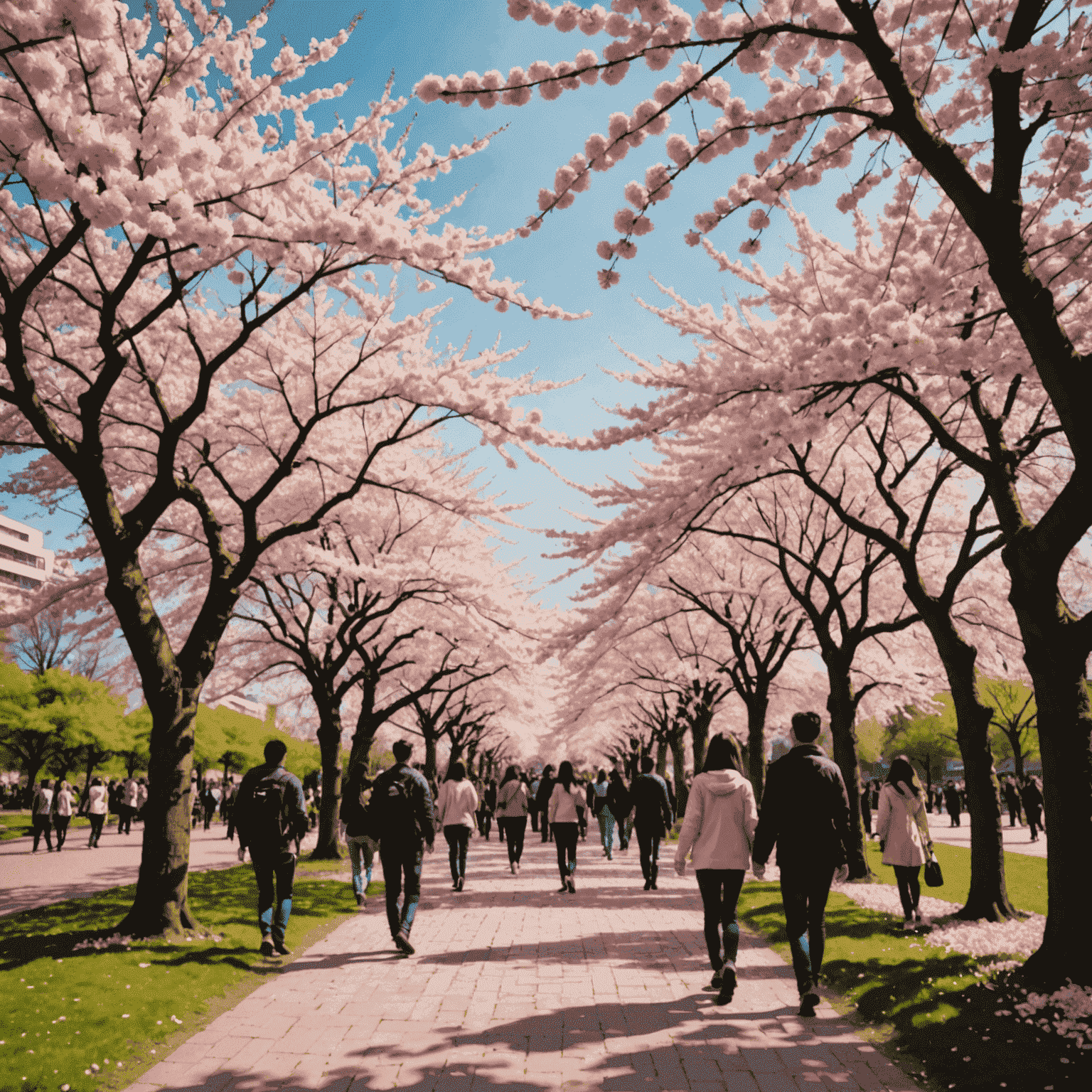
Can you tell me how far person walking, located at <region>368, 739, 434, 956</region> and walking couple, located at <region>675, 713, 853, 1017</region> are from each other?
2.69 metres

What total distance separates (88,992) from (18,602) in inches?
368

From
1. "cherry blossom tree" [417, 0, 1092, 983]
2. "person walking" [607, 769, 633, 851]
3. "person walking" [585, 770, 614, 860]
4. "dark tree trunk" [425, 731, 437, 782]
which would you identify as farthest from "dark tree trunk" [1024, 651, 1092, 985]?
"dark tree trunk" [425, 731, 437, 782]

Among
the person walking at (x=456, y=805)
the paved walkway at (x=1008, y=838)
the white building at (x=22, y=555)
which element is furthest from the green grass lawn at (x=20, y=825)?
the white building at (x=22, y=555)

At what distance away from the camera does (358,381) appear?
11.1 metres

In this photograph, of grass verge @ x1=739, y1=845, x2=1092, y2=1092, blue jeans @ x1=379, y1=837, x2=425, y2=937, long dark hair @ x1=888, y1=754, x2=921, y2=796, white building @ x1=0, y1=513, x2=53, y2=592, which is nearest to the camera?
grass verge @ x1=739, y1=845, x2=1092, y2=1092

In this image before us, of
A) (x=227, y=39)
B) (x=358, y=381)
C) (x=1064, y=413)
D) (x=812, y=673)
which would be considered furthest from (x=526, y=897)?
(x=812, y=673)

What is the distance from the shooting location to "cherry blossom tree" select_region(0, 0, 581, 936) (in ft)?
15.7

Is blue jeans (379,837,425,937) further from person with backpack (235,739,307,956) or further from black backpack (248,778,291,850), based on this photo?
black backpack (248,778,291,850)

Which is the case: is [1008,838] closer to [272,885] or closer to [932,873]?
[932,873]

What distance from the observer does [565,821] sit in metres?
11.4

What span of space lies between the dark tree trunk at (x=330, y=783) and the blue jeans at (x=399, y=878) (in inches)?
349

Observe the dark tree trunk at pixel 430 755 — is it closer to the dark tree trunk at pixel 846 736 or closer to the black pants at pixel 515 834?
the black pants at pixel 515 834

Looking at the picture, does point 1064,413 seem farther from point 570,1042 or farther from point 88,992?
point 88,992

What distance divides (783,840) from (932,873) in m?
3.55
